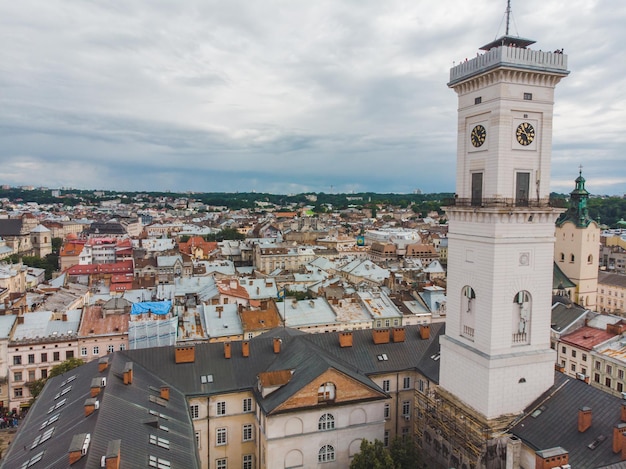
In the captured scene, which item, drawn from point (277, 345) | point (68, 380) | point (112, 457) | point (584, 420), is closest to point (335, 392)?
point (277, 345)

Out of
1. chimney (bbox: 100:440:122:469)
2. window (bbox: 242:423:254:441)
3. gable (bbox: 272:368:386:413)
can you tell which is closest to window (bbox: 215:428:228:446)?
window (bbox: 242:423:254:441)

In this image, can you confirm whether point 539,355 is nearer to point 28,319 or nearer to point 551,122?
point 551,122

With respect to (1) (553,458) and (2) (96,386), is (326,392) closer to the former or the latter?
(2) (96,386)

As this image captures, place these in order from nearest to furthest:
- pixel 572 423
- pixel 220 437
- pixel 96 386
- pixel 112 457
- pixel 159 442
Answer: pixel 112 457
pixel 572 423
pixel 159 442
pixel 96 386
pixel 220 437

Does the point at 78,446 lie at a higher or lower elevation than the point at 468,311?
lower

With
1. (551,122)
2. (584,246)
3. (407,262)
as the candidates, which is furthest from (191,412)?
(407,262)

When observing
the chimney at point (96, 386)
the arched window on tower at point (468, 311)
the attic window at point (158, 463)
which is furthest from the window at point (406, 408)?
the chimney at point (96, 386)
